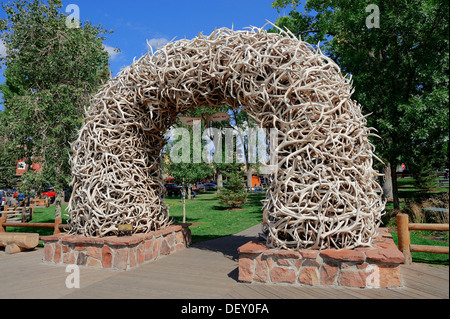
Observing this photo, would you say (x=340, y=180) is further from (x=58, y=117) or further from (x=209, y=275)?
(x=58, y=117)

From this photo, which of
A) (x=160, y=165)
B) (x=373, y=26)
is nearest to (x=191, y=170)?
(x=160, y=165)

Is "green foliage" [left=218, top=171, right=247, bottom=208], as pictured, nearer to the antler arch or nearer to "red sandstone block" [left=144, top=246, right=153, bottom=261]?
the antler arch

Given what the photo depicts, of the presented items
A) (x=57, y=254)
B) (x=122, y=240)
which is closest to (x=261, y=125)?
(x=122, y=240)

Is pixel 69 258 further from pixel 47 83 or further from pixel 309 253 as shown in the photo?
pixel 47 83

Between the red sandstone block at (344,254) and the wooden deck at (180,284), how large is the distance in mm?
383

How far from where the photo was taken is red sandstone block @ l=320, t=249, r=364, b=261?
3721 mm

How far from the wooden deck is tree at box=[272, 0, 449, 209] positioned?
5.60 meters

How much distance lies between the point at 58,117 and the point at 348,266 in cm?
816

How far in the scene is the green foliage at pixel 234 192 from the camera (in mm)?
17766

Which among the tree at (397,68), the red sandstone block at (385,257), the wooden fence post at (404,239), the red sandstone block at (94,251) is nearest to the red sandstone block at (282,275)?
the red sandstone block at (385,257)

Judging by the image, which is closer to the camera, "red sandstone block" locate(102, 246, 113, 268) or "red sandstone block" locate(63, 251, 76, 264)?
"red sandstone block" locate(102, 246, 113, 268)

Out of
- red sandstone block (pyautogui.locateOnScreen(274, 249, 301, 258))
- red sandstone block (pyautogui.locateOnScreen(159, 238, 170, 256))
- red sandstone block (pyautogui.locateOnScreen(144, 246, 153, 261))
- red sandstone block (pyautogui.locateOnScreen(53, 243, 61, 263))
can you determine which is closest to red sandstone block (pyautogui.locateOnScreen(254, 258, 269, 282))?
red sandstone block (pyautogui.locateOnScreen(274, 249, 301, 258))

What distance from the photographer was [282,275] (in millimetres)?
4070

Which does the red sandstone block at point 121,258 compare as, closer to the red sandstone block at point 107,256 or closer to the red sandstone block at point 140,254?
the red sandstone block at point 107,256
